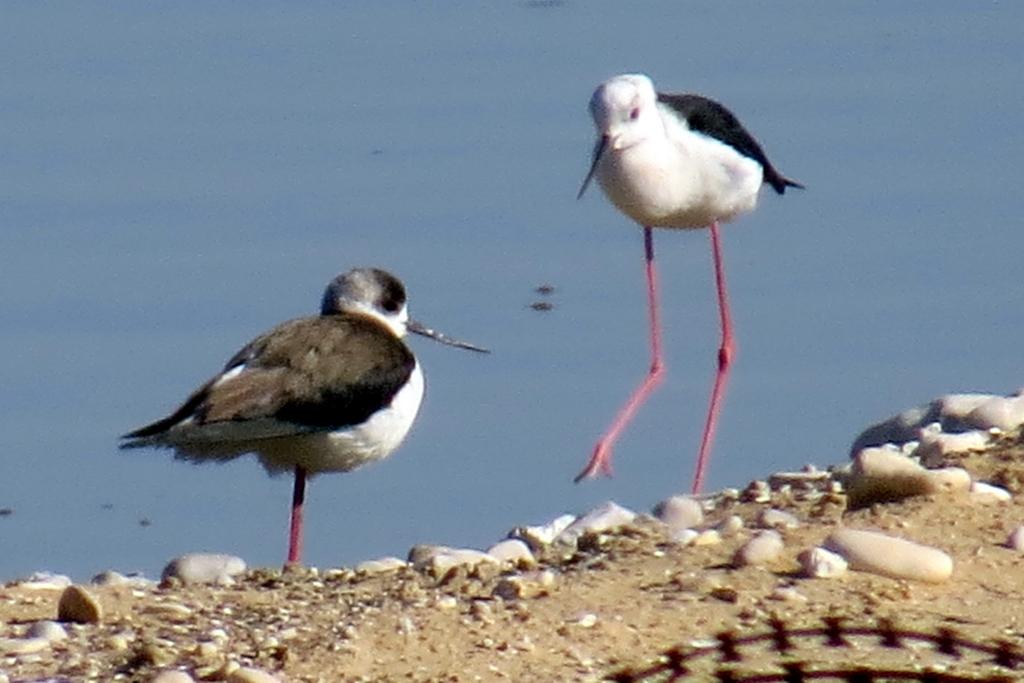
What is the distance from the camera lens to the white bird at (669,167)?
8.91 metres

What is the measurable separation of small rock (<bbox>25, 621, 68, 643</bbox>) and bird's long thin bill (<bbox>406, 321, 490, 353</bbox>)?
3.41 meters

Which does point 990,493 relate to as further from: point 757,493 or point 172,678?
point 172,678

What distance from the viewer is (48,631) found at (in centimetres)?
463

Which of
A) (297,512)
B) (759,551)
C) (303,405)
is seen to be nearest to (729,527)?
(759,551)

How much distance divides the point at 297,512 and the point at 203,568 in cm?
157

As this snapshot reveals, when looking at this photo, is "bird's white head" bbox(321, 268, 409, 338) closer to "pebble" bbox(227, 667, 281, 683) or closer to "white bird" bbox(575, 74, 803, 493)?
"white bird" bbox(575, 74, 803, 493)

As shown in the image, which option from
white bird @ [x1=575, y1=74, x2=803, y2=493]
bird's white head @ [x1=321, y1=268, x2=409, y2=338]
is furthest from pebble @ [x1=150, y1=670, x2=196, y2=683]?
white bird @ [x1=575, y1=74, x2=803, y2=493]

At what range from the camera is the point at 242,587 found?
5.20 meters

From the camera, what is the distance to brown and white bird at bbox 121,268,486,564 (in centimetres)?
686

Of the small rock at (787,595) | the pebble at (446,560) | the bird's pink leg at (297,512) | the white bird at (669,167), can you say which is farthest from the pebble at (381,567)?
the white bird at (669,167)

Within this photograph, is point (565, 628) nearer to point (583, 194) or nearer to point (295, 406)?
point (295, 406)

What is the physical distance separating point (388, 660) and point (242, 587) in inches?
38.7

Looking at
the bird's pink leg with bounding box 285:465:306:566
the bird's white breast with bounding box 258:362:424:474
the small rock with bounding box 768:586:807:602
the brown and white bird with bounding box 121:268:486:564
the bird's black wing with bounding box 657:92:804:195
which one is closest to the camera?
the small rock with bounding box 768:586:807:602

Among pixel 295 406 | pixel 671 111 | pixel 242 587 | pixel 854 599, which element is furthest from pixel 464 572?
pixel 671 111
